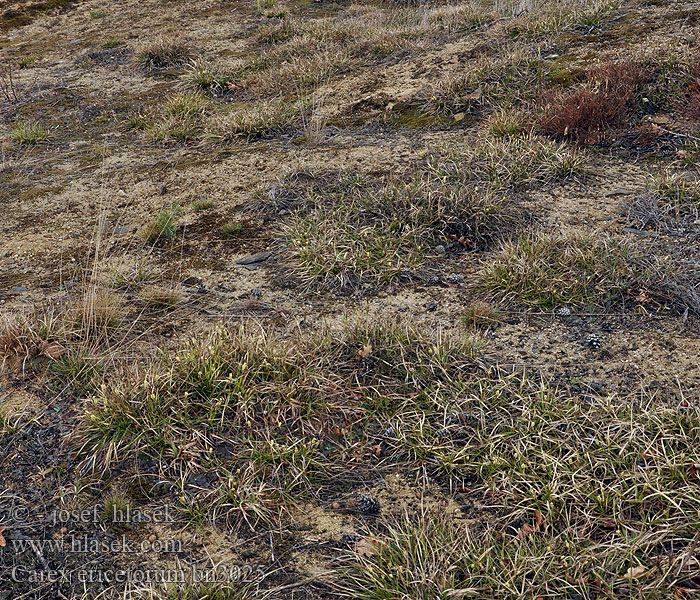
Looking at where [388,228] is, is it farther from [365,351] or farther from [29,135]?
[29,135]

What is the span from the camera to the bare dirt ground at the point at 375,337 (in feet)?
10.6

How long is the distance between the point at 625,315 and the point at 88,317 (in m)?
4.31

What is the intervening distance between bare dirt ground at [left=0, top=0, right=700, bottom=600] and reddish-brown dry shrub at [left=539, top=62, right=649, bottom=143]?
4cm

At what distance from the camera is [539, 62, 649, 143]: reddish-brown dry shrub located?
726 cm

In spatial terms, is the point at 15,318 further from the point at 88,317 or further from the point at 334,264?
the point at 334,264

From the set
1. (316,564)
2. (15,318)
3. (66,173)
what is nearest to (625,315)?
(316,564)

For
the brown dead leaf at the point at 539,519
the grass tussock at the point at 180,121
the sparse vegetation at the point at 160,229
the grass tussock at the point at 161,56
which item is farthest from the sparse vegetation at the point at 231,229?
the grass tussock at the point at 161,56

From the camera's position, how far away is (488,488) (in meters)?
3.52

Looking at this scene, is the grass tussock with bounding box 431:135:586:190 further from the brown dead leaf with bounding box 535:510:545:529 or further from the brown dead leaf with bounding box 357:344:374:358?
the brown dead leaf with bounding box 535:510:545:529

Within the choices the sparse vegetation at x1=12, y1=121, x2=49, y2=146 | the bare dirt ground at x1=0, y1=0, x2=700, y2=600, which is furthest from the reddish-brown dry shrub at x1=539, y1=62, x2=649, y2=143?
the sparse vegetation at x1=12, y1=121, x2=49, y2=146

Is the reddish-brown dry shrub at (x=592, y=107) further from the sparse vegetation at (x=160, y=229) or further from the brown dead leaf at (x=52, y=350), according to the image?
the brown dead leaf at (x=52, y=350)

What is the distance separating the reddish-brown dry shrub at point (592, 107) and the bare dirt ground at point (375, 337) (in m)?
0.04

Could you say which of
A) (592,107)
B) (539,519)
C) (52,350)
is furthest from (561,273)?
(52,350)

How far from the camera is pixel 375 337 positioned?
452 cm
